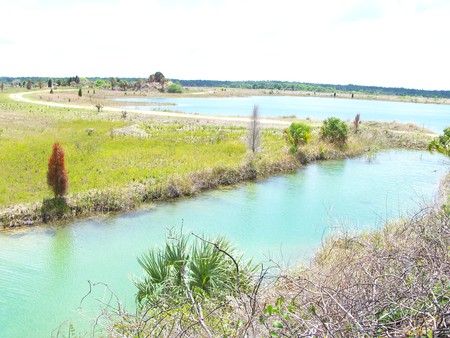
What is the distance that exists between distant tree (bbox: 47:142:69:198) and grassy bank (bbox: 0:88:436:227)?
20.7 inches

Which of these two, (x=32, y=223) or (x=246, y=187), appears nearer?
(x=32, y=223)

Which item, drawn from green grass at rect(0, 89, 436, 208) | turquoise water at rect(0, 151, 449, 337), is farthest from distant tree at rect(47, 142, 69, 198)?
turquoise water at rect(0, 151, 449, 337)

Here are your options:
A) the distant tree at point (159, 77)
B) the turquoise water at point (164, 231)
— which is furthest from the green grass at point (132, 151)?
the distant tree at point (159, 77)

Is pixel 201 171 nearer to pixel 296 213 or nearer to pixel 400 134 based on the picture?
pixel 296 213

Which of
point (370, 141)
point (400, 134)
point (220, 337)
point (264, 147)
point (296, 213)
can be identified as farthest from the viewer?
point (400, 134)

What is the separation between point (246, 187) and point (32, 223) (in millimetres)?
9692

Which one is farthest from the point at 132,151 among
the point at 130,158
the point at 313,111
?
the point at 313,111

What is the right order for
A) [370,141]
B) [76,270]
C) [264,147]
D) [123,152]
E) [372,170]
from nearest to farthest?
[76,270], [123,152], [372,170], [264,147], [370,141]

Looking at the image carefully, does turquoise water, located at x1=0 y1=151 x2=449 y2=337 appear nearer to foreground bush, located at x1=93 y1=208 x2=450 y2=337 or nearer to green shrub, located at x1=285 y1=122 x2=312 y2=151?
foreground bush, located at x1=93 y1=208 x2=450 y2=337

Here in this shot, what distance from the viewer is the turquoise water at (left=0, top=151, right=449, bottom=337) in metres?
8.80

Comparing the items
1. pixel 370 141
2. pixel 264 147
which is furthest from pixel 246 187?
pixel 370 141

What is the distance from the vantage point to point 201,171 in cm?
1844

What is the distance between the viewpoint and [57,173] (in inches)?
537

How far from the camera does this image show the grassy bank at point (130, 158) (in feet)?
47.8
